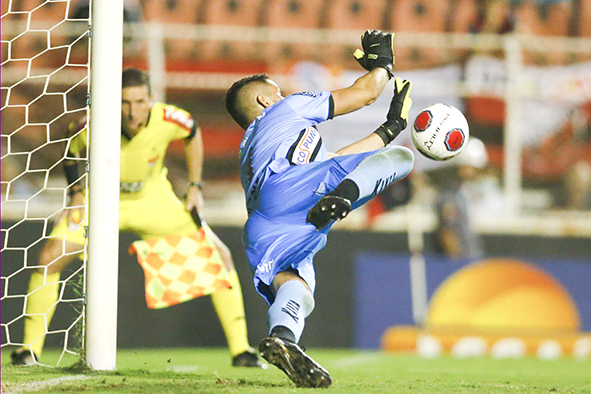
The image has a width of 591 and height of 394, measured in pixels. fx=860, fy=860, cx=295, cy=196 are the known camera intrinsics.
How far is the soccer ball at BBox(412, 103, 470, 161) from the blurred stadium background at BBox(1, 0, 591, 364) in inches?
173

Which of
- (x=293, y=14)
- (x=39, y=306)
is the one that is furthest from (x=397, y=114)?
(x=293, y=14)

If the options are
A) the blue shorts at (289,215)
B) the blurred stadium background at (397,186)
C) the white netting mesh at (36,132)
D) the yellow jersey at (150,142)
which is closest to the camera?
the blue shorts at (289,215)

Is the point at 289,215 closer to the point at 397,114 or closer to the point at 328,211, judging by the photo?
the point at 328,211

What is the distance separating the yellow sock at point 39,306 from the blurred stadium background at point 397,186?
2.23 meters

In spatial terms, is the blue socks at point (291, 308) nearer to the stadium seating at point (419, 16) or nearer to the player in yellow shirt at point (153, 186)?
the player in yellow shirt at point (153, 186)

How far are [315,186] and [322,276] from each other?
4.83 meters

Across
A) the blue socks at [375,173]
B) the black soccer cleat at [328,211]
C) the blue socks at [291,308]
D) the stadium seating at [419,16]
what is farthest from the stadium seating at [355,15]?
the black soccer cleat at [328,211]

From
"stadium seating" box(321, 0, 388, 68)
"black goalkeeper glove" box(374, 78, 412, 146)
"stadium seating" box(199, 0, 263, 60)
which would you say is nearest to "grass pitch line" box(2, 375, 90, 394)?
"black goalkeeper glove" box(374, 78, 412, 146)

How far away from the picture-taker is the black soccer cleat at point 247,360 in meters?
6.05

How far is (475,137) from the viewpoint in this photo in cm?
983

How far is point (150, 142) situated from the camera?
20.9 ft

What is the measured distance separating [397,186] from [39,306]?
4.69 m

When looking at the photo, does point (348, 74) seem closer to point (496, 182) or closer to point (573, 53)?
point (496, 182)

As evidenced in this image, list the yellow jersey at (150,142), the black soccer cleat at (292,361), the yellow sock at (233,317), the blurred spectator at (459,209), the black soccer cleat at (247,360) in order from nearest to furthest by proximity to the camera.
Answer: the black soccer cleat at (292,361) < the black soccer cleat at (247,360) < the yellow sock at (233,317) < the yellow jersey at (150,142) < the blurred spectator at (459,209)
